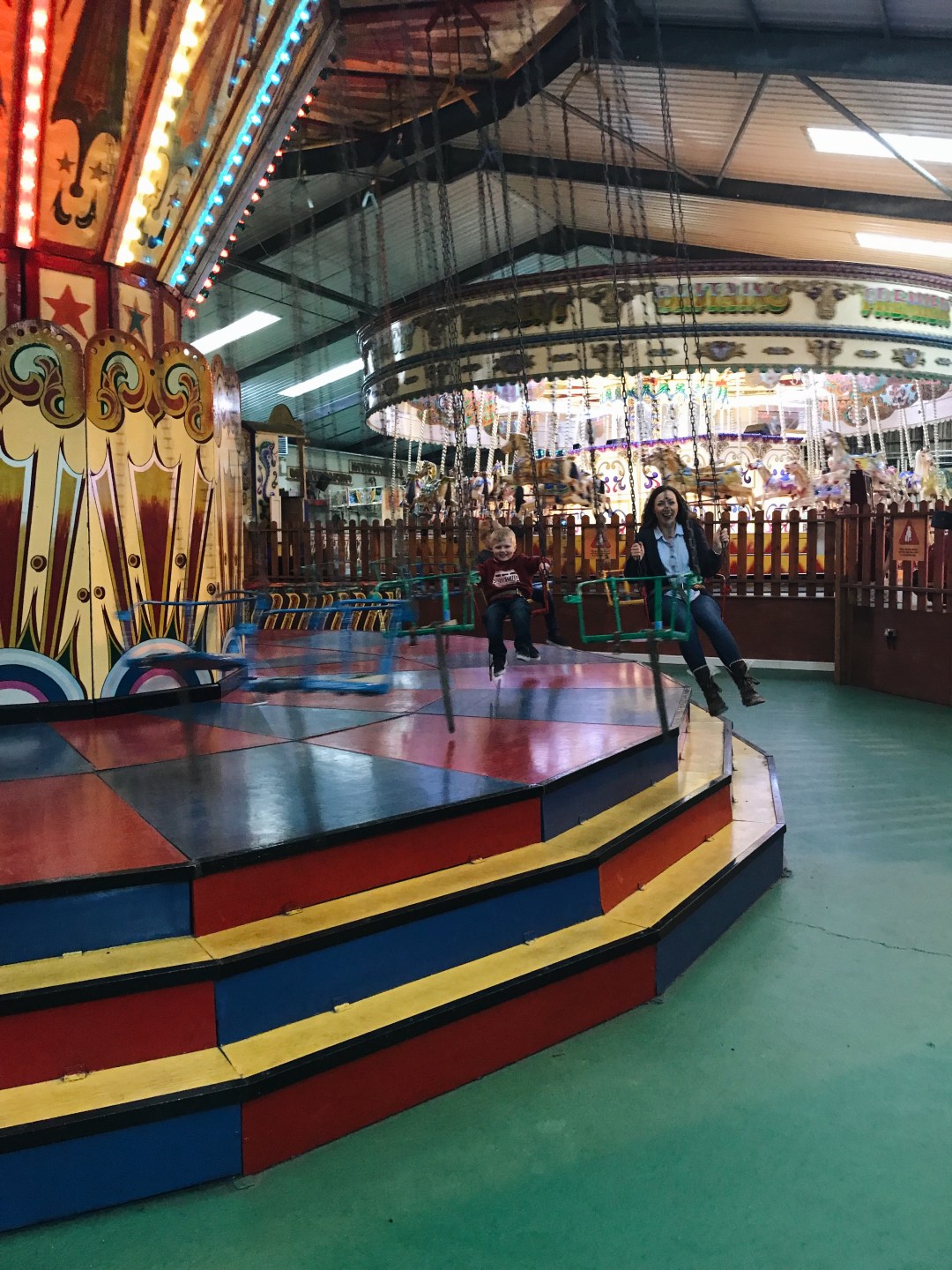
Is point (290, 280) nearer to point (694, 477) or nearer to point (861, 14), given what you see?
point (694, 477)

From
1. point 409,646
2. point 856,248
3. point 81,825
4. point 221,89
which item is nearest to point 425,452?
point 856,248

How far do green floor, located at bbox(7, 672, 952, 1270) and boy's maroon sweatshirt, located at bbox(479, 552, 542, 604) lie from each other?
3448 millimetres

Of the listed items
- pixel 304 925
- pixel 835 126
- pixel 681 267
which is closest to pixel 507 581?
pixel 304 925

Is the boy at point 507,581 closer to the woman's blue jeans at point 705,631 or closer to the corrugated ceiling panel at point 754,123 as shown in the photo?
the woman's blue jeans at point 705,631

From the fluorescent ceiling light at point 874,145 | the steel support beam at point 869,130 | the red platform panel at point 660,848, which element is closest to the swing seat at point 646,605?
the red platform panel at point 660,848

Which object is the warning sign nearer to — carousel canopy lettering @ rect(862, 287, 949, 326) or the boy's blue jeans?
the boy's blue jeans

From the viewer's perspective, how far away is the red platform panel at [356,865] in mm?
2303

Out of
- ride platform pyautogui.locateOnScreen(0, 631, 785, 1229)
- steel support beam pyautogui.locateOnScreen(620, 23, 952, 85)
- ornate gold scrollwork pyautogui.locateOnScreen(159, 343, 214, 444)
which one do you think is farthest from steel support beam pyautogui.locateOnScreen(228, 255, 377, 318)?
ride platform pyautogui.locateOnScreen(0, 631, 785, 1229)

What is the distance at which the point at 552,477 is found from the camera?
15367 mm

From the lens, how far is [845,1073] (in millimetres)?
2330

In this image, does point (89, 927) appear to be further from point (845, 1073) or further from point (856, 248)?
point (856, 248)

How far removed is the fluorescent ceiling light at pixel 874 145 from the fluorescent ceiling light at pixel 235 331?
11.5 m

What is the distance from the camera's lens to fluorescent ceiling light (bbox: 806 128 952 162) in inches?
390

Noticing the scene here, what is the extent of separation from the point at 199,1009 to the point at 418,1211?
0.65m
